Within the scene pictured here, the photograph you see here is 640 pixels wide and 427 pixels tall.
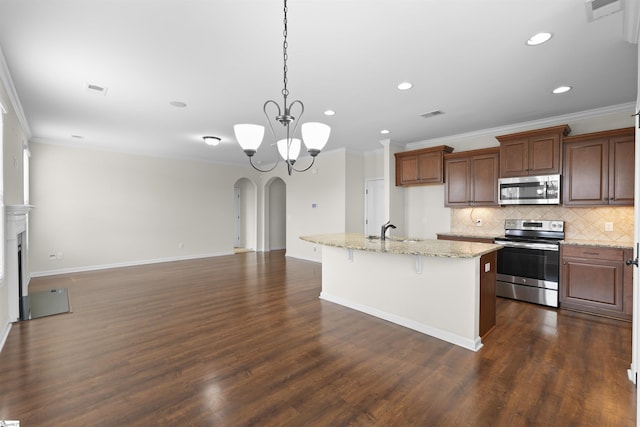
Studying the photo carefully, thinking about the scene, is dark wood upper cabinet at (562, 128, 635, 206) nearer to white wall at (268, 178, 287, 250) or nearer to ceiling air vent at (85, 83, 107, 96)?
ceiling air vent at (85, 83, 107, 96)

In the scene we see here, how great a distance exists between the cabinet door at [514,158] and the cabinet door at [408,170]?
1.44 metres

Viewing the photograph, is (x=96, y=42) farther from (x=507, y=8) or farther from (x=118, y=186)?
(x=118, y=186)

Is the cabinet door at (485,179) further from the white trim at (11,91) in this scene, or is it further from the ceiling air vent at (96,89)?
the white trim at (11,91)

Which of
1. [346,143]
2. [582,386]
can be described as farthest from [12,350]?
[346,143]

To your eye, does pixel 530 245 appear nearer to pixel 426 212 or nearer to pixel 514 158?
pixel 514 158

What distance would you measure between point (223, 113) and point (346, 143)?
8.90 feet

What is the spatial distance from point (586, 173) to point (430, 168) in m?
2.16

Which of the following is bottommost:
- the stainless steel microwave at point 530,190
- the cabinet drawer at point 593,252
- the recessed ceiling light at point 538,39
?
the cabinet drawer at point 593,252

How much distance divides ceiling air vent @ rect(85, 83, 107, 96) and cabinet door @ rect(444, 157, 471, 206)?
500 cm

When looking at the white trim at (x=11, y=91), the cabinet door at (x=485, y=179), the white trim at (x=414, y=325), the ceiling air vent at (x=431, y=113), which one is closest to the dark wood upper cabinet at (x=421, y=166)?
the cabinet door at (x=485, y=179)

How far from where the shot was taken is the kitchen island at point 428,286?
116 inches

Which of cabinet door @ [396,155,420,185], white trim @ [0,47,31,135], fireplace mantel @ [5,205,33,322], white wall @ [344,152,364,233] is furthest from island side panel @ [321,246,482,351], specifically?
white trim @ [0,47,31,135]

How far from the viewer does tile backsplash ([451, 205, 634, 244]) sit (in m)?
3.96

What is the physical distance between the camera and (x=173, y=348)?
113 inches
